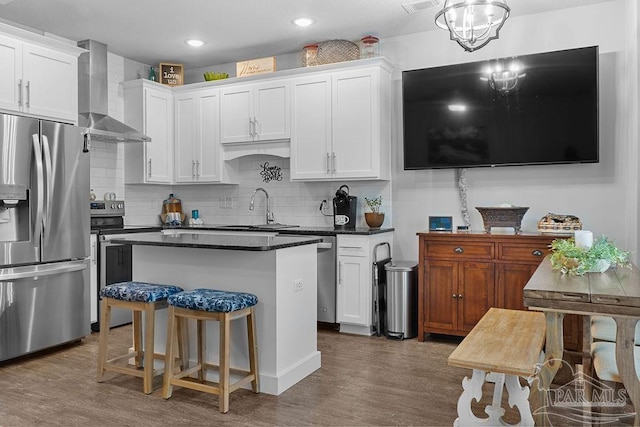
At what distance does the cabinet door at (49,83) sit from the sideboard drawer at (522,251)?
12.4ft

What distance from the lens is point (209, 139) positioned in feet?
18.6

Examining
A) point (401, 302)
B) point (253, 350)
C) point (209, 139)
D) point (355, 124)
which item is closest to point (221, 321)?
point (253, 350)

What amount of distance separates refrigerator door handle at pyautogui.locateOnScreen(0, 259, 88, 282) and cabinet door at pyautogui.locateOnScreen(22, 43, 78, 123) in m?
1.23

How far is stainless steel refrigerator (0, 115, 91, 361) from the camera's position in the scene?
12.2 feet

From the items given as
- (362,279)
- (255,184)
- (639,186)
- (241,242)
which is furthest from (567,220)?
(255,184)

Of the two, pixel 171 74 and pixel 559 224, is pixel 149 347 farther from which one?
pixel 171 74

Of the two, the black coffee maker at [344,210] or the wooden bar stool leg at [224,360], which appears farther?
the black coffee maker at [344,210]

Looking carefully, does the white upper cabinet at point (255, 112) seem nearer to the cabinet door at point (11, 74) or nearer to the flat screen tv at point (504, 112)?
the flat screen tv at point (504, 112)

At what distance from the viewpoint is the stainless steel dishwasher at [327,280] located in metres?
4.67

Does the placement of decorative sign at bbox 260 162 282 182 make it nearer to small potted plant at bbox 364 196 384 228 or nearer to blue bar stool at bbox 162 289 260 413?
small potted plant at bbox 364 196 384 228

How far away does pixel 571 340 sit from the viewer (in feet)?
12.4

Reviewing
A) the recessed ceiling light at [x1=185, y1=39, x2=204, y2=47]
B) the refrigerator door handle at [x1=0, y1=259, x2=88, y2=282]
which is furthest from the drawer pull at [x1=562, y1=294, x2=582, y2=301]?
the recessed ceiling light at [x1=185, y1=39, x2=204, y2=47]

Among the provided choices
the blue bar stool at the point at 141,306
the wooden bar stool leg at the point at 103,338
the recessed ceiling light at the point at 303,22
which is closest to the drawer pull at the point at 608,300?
the blue bar stool at the point at 141,306

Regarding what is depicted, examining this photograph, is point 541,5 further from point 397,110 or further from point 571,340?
point 571,340
